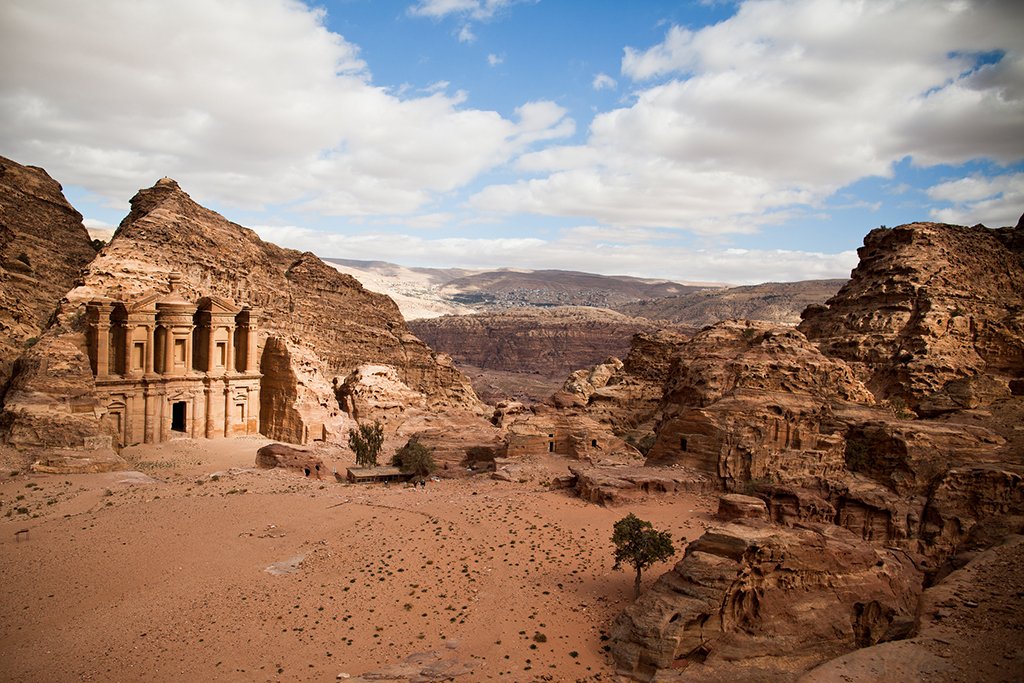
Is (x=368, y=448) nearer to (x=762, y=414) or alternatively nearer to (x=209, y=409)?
(x=209, y=409)

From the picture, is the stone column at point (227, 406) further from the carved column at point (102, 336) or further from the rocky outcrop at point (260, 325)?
the carved column at point (102, 336)

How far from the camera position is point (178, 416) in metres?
33.6

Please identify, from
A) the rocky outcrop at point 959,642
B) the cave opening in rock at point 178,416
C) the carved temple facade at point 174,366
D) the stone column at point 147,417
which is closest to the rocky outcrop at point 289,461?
the stone column at point 147,417

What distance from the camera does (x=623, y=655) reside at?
A: 41.4ft

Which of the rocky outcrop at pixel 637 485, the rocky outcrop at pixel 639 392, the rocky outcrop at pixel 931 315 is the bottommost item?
the rocky outcrop at pixel 637 485

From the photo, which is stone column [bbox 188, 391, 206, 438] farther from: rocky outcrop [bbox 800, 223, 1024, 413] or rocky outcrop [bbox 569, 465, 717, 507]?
rocky outcrop [bbox 800, 223, 1024, 413]

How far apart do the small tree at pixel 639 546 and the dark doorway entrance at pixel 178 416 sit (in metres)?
24.7

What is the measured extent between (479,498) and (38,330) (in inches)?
880

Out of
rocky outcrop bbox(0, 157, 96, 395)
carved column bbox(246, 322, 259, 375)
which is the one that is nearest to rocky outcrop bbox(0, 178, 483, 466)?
carved column bbox(246, 322, 259, 375)

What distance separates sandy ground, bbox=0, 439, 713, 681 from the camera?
13.2 meters

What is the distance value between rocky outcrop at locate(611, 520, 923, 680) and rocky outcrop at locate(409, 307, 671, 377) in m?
84.3

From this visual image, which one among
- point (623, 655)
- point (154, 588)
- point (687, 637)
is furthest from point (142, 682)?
point (687, 637)

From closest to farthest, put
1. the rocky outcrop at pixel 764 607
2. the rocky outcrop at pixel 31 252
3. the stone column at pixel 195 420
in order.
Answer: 1. the rocky outcrop at pixel 764 607
2. the rocky outcrop at pixel 31 252
3. the stone column at pixel 195 420

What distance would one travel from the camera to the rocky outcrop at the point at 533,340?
337ft
